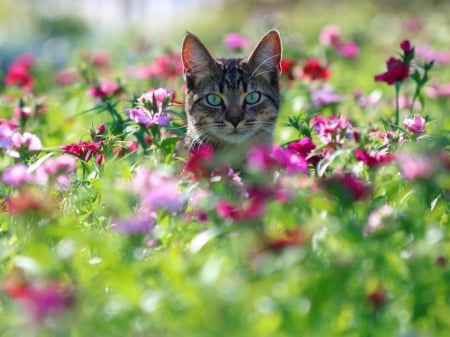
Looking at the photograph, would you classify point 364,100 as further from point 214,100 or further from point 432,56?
point 214,100

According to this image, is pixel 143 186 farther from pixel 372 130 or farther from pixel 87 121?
pixel 87 121

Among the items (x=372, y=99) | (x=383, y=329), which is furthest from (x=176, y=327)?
(x=372, y=99)

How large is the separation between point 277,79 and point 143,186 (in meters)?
2.06

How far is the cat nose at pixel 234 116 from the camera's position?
395cm

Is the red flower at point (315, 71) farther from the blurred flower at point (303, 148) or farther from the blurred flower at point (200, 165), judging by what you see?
the blurred flower at point (200, 165)

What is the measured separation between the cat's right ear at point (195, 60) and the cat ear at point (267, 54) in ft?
0.66

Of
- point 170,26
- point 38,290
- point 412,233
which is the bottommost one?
point 170,26

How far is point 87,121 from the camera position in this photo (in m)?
5.35

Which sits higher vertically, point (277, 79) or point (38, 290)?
point (38, 290)

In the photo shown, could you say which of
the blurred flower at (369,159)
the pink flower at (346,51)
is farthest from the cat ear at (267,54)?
the pink flower at (346,51)

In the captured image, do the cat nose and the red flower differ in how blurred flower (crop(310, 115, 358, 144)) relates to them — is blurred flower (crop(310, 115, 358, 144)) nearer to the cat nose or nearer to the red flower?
the cat nose

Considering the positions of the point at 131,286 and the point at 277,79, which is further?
the point at 277,79

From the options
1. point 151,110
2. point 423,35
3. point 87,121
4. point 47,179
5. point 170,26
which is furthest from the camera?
point 170,26

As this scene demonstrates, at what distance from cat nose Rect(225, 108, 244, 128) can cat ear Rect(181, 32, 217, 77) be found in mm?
293
